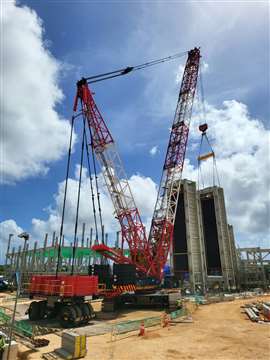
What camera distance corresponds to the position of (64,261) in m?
57.7

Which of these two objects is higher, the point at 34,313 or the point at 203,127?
the point at 203,127

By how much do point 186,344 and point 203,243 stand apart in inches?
1487

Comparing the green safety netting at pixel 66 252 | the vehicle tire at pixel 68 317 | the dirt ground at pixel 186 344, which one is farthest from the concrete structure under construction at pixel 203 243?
the vehicle tire at pixel 68 317

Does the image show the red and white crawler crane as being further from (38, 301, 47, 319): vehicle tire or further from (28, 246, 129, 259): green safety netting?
(28, 246, 129, 259): green safety netting

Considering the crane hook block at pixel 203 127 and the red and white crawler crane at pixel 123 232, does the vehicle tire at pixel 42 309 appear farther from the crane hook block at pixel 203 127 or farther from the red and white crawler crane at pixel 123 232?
the crane hook block at pixel 203 127

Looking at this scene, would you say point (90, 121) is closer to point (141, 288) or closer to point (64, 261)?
point (141, 288)

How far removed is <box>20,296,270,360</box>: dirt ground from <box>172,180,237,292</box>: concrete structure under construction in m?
29.5

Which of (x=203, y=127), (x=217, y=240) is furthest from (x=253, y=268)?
(x=203, y=127)

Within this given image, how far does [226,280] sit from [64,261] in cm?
3376

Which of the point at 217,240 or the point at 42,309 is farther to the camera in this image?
the point at 217,240

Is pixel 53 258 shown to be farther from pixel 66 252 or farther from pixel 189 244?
pixel 189 244

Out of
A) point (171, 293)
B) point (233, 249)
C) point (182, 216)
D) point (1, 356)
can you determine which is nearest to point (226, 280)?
point (233, 249)

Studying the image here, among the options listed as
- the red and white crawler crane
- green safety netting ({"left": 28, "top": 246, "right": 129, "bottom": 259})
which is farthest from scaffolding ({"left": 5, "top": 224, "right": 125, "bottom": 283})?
the red and white crawler crane

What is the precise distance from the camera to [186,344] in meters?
13.2
